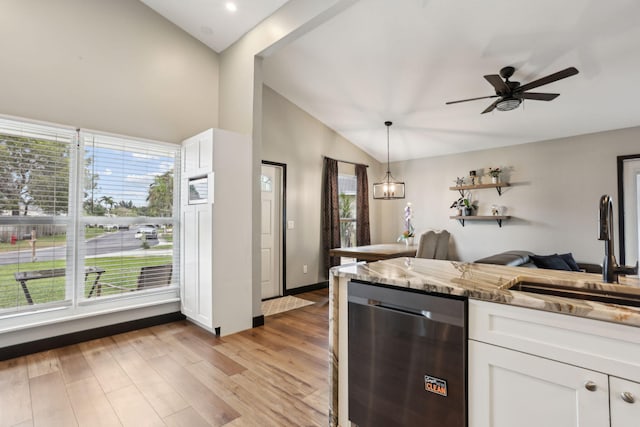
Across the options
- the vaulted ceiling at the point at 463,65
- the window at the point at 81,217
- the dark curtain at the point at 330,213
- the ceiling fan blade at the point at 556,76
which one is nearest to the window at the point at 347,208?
the dark curtain at the point at 330,213

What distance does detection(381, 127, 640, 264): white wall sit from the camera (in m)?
4.25

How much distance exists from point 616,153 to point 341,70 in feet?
12.6

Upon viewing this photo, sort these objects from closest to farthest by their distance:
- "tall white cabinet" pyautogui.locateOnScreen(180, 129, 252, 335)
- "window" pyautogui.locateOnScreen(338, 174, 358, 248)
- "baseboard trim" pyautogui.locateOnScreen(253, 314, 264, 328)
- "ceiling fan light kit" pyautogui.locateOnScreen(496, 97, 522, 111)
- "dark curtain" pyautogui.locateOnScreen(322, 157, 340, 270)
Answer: "ceiling fan light kit" pyautogui.locateOnScreen(496, 97, 522, 111) < "tall white cabinet" pyautogui.locateOnScreen(180, 129, 252, 335) < "baseboard trim" pyautogui.locateOnScreen(253, 314, 264, 328) < "dark curtain" pyautogui.locateOnScreen(322, 157, 340, 270) < "window" pyautogui.locateOnScreen(338, 174, 358, 248)

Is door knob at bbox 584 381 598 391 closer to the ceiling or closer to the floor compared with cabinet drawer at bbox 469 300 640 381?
closer to the floor

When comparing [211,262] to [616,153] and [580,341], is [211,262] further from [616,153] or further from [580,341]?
[616,153]

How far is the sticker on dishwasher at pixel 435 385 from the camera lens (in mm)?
1312

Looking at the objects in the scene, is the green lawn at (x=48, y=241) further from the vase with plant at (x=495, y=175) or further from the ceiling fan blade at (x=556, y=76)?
the vase with plant at (x=495, y=175)

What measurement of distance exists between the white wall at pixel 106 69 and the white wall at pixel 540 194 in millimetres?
4124

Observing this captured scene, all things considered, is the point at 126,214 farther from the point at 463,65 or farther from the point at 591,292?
the point at 463,65

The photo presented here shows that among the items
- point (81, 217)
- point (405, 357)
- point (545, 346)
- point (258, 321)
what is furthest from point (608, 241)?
point (81, 217)

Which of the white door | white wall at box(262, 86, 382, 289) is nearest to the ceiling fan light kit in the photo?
white wall at box(262, 86, 382, 289)

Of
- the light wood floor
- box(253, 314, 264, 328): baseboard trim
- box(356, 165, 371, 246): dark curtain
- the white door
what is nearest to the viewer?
the light wood floor

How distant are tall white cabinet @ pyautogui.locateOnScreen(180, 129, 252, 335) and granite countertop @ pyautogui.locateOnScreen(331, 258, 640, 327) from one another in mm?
1791

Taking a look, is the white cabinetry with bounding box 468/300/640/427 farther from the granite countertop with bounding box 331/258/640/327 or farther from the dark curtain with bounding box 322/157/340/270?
the dark curtain with bounding box 322/157/340/270
